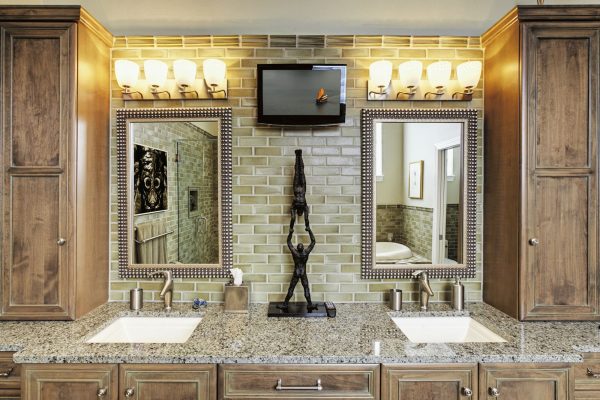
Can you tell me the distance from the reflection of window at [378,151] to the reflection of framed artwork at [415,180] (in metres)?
0.18

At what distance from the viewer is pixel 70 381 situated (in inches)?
64.1

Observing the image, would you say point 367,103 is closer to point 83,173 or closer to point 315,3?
point 315,3

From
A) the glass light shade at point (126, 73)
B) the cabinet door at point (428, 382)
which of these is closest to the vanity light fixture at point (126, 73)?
the glass light shade at point (126, 73)

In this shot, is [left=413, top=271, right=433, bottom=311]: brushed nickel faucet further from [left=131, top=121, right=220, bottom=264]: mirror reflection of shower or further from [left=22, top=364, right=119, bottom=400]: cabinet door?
[left=22, top=364, right=119, bottom=400]: cabinet door

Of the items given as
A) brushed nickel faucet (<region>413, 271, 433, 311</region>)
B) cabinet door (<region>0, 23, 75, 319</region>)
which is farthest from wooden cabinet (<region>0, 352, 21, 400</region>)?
brushed nickel faucet (<region>413, 271, 433, 311</region>)

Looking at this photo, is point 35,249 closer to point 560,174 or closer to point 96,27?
point 96,27

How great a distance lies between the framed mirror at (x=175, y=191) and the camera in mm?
2305

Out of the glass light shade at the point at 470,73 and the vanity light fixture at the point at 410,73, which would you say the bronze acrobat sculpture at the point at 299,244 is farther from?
the glass light shade at the point at 470,73

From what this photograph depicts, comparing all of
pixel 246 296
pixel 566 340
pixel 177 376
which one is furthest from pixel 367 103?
pixel 177 376

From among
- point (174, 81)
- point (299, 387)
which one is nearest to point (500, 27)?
point (174, 81)

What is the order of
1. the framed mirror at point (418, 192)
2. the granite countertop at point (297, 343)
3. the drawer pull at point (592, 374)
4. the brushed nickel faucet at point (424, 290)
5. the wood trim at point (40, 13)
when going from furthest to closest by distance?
the framed mirror at point (418, 192)
the brushed nickel faucet at point (424, 290)
the wood trim at point (40, 13)
the drawer pull at point (592, 374)
the granite countertop at point (297, 343)

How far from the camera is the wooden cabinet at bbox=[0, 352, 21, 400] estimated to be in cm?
173

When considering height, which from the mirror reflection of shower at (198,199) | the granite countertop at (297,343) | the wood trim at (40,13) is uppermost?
the wood trim at (40,13)

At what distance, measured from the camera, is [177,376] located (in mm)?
1616
